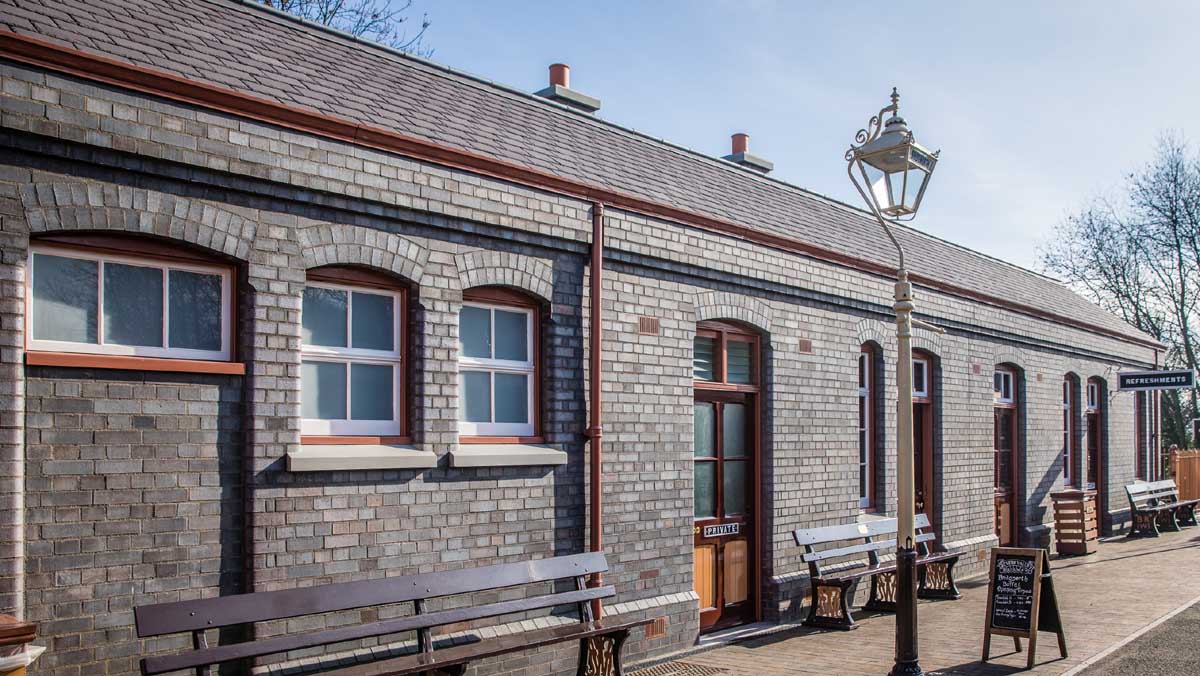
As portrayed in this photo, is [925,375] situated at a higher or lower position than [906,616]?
higher

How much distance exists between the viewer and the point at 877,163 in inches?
314

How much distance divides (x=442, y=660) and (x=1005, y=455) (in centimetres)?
1252

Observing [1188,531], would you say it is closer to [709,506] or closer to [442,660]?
[709,506]

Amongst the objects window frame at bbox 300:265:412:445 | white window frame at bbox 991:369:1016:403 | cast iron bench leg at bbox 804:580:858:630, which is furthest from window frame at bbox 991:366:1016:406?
window frame at bbox 300:265:412:445

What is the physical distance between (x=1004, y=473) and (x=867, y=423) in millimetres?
4850

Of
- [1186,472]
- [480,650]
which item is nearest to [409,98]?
[480,650]

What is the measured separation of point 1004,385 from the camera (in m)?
17.0

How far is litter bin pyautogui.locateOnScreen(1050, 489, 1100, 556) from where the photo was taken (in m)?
17.2

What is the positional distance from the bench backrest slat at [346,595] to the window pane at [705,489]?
2.19 meters

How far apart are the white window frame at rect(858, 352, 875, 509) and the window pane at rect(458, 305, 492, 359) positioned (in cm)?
610

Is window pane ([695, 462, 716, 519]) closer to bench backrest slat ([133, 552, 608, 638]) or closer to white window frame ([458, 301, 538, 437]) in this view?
bench backrest slat ([133, 552, 608, 638])

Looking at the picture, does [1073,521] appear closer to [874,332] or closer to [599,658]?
[874,332]

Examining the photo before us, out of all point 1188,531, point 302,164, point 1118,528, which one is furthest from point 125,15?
point 1188,531

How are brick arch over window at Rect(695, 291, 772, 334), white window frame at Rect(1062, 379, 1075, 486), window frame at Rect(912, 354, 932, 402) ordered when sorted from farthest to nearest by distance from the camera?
1. white window frame at Rect(1062, 379, 1075, 486)
2. window frame at Rect(912, 354, 932, 402)
3. brick arch over window at Rect(695, 291, 772, 334)
